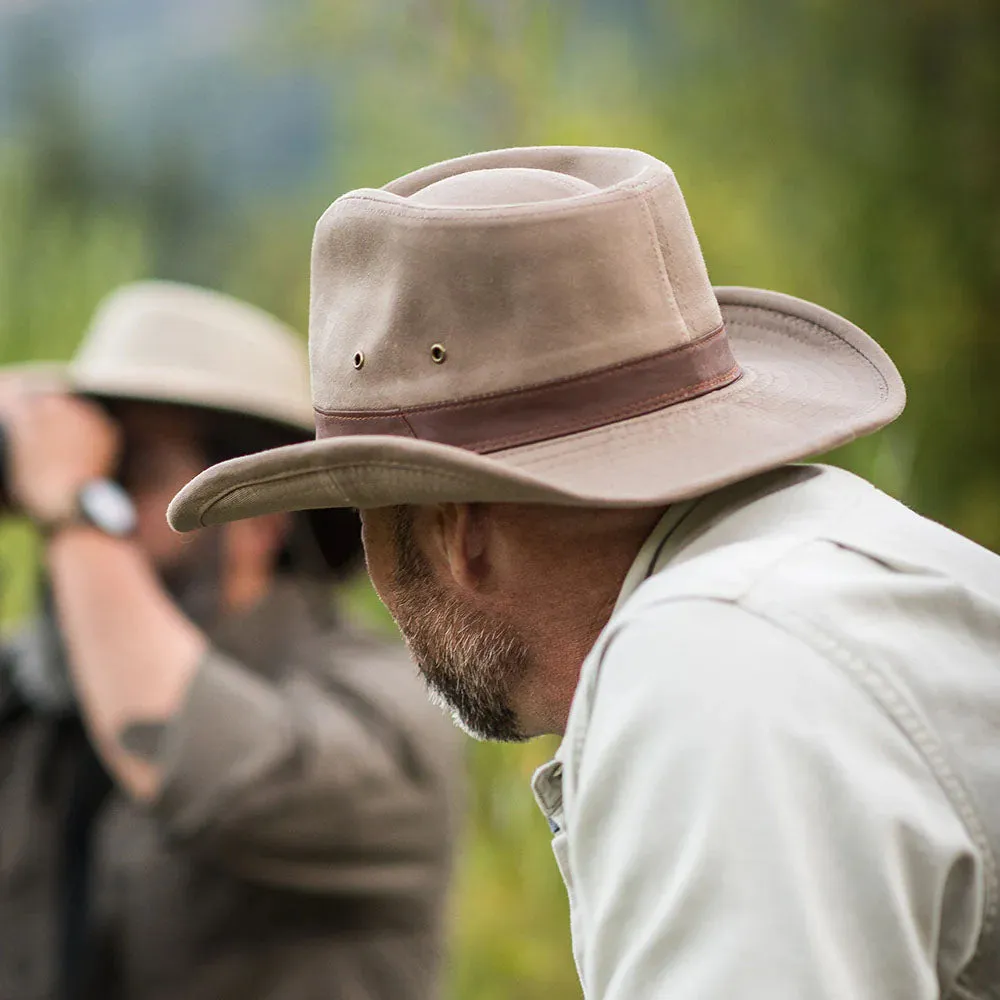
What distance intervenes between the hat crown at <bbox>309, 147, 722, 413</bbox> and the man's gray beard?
111mm

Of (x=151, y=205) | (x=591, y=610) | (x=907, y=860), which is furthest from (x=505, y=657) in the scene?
(x=151, y=205)

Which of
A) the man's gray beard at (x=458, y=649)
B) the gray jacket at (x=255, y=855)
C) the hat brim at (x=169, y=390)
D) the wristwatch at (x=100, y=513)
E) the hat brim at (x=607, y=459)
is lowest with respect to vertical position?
the gray jacket at (x=255, y=855)

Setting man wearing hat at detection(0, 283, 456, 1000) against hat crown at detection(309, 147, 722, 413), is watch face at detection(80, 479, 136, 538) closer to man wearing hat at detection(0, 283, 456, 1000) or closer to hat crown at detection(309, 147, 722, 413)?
man wearing hat at detection(0, 283, 456, 1000)

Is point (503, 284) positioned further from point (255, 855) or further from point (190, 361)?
point (190, 361)

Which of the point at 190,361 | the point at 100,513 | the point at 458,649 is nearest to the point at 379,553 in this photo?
the point at 458,649

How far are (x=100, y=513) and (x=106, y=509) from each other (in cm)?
1

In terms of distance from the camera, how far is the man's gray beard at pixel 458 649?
106cm

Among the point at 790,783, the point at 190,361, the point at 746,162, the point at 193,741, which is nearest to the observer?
the point at 790,783

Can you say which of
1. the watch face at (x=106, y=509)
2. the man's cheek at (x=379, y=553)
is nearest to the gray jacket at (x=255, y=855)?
the watch face at (x=106, y=509)

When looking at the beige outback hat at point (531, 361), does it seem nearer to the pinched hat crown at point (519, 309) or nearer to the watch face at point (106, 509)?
the pinched hat crown at point (519, 309)

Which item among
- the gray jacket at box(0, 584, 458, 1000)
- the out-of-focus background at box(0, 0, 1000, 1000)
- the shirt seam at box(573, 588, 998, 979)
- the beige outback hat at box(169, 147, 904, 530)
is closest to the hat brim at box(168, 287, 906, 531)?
the beige outback hat at box(169, 147, 904, 530)

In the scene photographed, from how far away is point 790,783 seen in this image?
30.0 inches

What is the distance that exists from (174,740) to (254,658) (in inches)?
10.1

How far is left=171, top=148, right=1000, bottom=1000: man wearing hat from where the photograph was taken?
2.51ft
